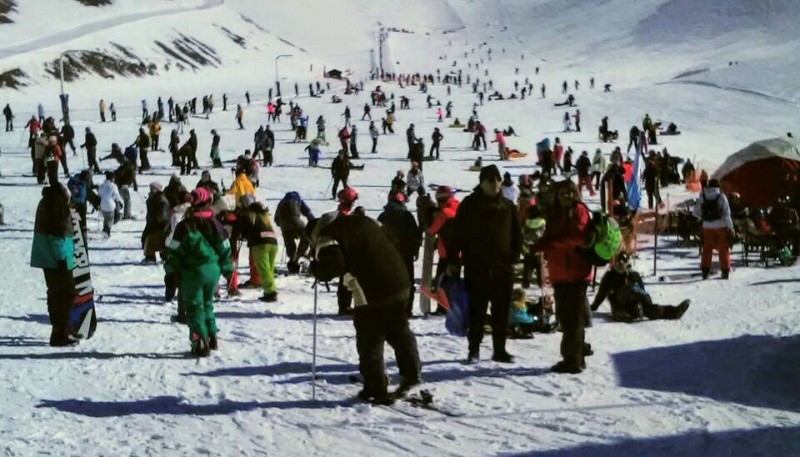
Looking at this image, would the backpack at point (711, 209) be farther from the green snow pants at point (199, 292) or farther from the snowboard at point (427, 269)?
the green snow pants at point (199, 292)

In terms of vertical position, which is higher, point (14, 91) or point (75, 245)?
point (14, 91)

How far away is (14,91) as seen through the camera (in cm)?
5575

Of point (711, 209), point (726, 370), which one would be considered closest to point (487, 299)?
point (726, 370)

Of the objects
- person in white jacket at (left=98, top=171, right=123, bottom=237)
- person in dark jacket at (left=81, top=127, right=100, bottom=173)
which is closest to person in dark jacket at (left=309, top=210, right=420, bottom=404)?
person in white jacket at (left=98, top=171, right=123, bottom=237)

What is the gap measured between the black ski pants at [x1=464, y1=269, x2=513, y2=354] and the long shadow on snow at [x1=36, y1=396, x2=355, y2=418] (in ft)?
4.10

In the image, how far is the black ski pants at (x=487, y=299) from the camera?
22.0 ft

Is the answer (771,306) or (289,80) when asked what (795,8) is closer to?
(289,80)

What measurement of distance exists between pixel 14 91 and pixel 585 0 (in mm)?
101716

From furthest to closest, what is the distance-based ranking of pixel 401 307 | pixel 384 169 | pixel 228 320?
pixel 384 169
pixel 228 320
pixel 401 307

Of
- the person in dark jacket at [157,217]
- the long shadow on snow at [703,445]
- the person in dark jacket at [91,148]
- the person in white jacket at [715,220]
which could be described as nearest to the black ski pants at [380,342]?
the long shadow on snow at [703,445]

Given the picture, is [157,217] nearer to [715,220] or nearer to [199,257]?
[199,257]

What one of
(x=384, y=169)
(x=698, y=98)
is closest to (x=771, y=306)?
(x=384, y=169)

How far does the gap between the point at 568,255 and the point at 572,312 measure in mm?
417

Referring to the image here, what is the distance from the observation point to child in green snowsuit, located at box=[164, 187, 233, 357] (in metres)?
7.13
